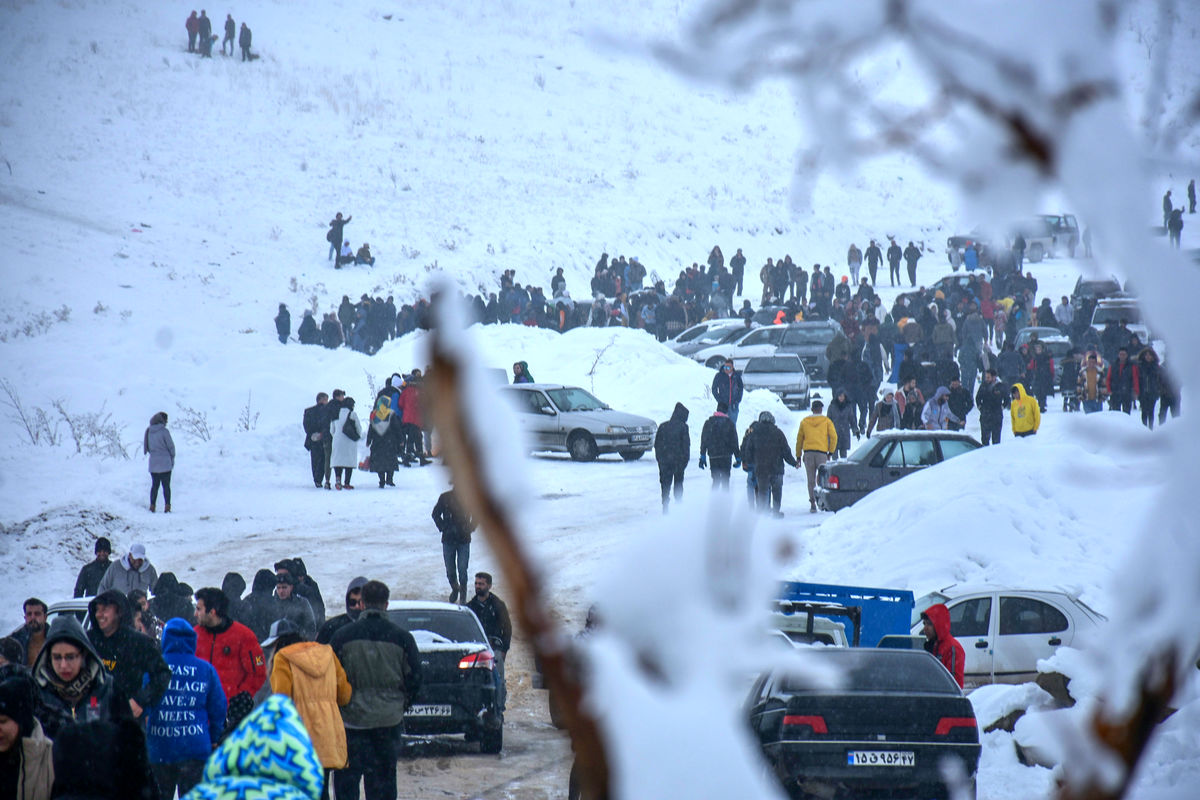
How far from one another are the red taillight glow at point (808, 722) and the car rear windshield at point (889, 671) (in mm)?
172

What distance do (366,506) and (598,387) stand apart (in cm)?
892

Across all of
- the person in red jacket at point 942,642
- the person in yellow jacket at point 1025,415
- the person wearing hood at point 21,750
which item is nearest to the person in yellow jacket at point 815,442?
the person in yellow jacket at point 1025,415

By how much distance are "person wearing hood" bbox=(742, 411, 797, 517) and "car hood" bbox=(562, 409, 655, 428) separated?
5144 millimetres

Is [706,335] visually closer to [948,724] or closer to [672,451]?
[672,451]

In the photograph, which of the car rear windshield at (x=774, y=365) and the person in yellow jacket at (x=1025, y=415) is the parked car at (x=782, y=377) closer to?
the car rear windshield at (x=774, y=365)

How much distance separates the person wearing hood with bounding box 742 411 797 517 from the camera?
17.3m

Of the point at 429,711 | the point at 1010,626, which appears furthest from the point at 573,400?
the point at 429,711

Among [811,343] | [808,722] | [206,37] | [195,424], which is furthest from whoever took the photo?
[206,37]

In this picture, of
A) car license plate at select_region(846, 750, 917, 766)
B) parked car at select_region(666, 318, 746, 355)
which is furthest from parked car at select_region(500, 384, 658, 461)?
car license plate at select_region(846, 750, 917, 766)

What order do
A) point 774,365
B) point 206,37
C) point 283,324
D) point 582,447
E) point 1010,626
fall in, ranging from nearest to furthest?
point 1010,626, point 582,447, point 774,365, point 283,324, point 206,37

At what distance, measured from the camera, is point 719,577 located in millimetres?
879

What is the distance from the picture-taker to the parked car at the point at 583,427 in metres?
22.3

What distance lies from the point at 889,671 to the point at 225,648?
4327mm

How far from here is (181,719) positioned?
5.99 m
